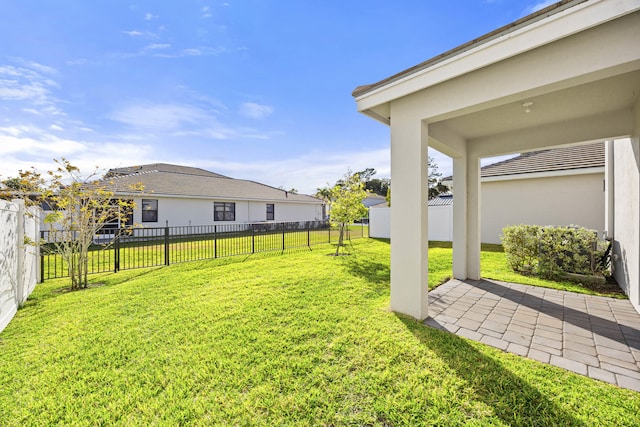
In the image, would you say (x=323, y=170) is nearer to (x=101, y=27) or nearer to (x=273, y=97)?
(x=273, y=97)

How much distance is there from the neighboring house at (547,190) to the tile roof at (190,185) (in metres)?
14.8

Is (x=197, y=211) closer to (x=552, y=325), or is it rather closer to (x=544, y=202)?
(x=552, y=325)

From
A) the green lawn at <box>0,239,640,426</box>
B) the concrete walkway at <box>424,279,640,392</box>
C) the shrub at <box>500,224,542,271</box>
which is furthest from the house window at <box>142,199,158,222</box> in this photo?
the shrub at <box>500,224,542,271</box>

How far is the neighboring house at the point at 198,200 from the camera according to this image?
15.6 meters

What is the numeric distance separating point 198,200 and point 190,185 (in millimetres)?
1783

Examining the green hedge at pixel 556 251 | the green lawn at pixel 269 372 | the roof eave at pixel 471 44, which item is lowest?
the green lawn at pixel 269 372

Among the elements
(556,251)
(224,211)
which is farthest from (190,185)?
(556,251)

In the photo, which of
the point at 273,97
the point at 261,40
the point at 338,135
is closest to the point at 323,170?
the point at 338,135

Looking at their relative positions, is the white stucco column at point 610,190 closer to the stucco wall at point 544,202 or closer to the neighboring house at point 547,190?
the neighboring house at point 547,190

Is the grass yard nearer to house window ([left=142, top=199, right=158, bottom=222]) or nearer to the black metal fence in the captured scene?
the black metal fence

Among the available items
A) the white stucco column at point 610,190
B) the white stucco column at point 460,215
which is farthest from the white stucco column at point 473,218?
the white stucco column at point 610,190

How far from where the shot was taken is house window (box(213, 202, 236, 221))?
61.1ft

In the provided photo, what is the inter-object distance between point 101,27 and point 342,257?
30.6 ft

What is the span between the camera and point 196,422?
2.00 meters
